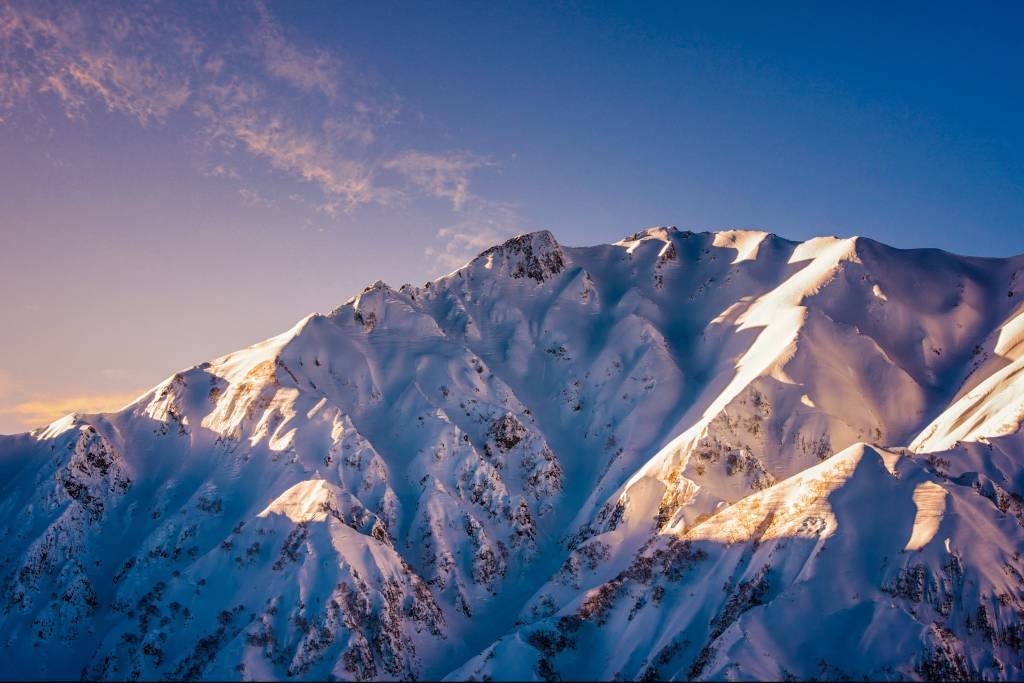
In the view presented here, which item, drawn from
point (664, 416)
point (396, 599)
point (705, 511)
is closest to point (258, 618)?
point (396, 599)

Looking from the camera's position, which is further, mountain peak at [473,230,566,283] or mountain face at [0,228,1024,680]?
mountain peak at [473,230,566,283]

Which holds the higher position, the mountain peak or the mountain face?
the mountain peak

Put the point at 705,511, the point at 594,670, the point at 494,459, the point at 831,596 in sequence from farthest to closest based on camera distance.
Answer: the point at 494,459
the point at 705,511
the point at 594,670
the point at 831,596

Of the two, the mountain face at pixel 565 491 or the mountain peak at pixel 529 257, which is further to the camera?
the mountain peak at pixel 529 257

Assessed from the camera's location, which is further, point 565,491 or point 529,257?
point 529,257

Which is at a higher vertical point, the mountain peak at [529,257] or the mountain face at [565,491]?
the mountain peak at [529,257]

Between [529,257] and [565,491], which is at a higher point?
[529,257]

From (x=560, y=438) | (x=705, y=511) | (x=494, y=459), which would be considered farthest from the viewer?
(x=560, y=438)

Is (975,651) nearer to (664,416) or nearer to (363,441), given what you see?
(664,416)
